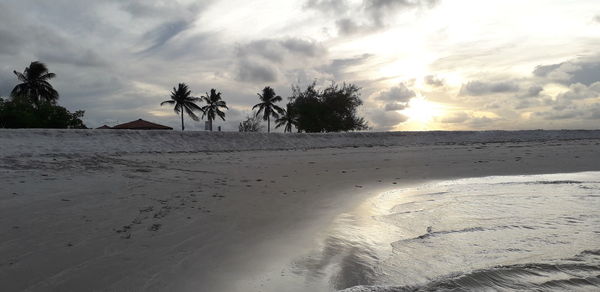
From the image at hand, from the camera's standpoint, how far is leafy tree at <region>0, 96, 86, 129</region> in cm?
3016

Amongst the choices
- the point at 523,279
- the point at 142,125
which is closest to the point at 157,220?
the point at 523,279

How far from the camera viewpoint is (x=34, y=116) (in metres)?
31.5

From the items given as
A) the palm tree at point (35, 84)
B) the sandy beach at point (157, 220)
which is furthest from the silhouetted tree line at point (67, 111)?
the sandy beach at point (157, 220)

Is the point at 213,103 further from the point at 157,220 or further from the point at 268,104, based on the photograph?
the point at 157,220

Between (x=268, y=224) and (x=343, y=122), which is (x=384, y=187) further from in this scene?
(x=343, y=122)

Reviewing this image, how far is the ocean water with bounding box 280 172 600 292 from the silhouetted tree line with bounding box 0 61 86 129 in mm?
33286

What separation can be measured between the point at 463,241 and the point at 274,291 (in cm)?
218

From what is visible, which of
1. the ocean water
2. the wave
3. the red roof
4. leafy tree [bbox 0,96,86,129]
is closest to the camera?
the wave

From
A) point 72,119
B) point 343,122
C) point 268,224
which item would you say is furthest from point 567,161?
point 72,119

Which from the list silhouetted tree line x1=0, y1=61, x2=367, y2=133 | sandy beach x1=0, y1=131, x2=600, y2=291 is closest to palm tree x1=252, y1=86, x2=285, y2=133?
silhouetted tree line x1=0, y1=61, x2=367, y2=133

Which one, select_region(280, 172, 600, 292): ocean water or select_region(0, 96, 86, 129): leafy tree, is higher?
select_region(0, 96, 86, 129): leafy tree

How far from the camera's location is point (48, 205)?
4.42m

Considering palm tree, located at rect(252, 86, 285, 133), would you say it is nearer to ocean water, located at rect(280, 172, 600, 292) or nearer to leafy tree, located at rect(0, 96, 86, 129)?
leafy tree, located at rect(0, 96, 86, 129)

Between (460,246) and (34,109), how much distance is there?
3750 centimetres
